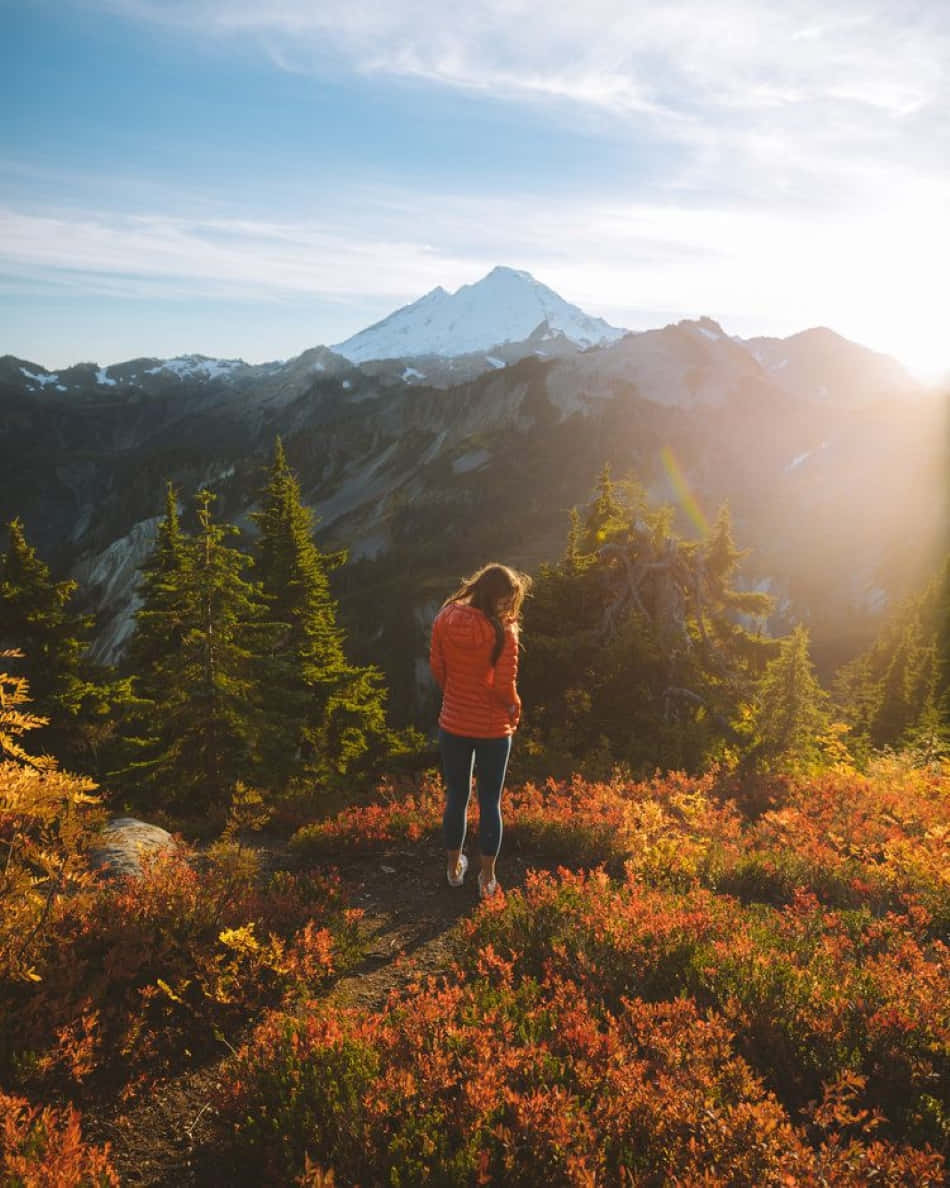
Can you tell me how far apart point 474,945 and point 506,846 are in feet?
8.10

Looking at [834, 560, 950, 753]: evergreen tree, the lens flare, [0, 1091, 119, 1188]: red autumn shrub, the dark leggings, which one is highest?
the lens flare

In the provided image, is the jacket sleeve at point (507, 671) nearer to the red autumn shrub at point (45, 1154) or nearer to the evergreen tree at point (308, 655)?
the red autumn shrub at point (45, 1154)

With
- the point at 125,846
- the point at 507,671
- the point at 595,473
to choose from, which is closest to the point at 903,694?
the point at 507,671

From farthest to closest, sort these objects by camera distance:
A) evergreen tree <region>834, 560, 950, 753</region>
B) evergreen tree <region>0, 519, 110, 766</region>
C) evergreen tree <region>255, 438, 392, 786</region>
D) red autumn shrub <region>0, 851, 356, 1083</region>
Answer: evergreen tree <region>834, 560, 950, 753</region> < evergreen tree <region>255, 438, 392, 786</region> < evergreen tree <region>0, 519, 110, 766</region> < red autumn shrub <region>0, 851, 356, 1083</region>

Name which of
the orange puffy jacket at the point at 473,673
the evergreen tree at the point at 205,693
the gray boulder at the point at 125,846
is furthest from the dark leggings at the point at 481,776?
the evergreen tree at the point at 205,693

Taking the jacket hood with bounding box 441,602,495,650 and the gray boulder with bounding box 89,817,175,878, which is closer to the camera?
the jacket hood with bounding box 441,602,495,650

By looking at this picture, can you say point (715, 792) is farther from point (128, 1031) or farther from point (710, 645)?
point (128, 1031)

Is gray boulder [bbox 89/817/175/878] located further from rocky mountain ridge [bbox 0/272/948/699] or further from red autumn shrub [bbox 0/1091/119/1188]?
rocky mountain ridge [bbox 0/272/948/699]

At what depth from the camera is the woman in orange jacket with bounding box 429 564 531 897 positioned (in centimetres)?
566

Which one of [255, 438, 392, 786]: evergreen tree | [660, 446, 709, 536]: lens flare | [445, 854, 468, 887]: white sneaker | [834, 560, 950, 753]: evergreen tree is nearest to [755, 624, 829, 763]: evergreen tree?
[445, 854, 468, 887]: white sneaker

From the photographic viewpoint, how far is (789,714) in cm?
1099

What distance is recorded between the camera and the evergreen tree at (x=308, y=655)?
1656 cm

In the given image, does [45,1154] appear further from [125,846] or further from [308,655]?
[308,655]

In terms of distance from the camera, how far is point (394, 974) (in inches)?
204
